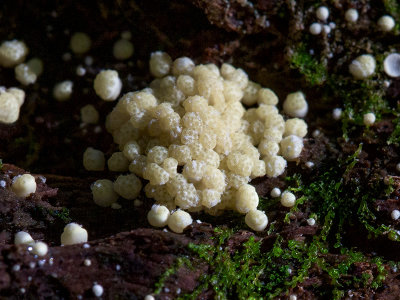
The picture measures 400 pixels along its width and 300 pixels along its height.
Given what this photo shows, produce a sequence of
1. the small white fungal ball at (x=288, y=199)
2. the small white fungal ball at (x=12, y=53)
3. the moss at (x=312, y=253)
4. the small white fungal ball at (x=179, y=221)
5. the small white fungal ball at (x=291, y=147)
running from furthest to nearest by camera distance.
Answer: the small white fungal ball at (x=12, y=53) → the small white fungal ball at (x=291, y=147) → the small white fungal ball at (x=288, y=199) → the small white fungal ball at (x=179, y=221) → the moss at (x=312, y=253)

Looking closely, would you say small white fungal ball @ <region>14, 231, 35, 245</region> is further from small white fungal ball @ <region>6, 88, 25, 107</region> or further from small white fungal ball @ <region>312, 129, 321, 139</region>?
small white fungal ball @ <region>312, 129, 321, 139</region>

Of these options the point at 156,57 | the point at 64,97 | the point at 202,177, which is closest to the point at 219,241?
the point at 202,177

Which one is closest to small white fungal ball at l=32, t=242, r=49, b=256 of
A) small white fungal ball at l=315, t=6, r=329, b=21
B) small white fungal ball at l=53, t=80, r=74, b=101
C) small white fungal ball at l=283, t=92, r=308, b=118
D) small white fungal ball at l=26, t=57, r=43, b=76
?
small white fungal ball at l=53, t=80, r=74, b=101

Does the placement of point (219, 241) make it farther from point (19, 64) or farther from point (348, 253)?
point (19, 64)

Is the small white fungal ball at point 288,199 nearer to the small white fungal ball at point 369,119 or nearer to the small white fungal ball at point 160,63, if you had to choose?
the small white fungal ball at point 369,119

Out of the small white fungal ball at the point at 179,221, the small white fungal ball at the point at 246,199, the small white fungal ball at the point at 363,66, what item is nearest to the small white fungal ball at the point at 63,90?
the small white fungal ball at the point at 179,221
